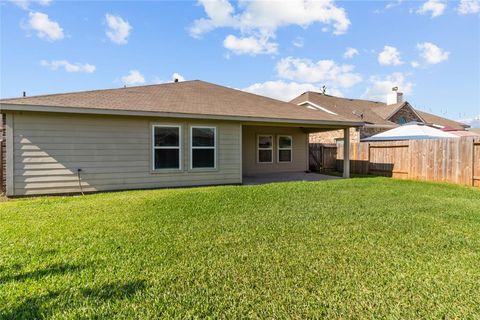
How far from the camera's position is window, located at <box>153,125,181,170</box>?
9000 mm

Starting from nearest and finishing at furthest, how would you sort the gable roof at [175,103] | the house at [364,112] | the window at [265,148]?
the gable roof at [175,103], the window at [265,148], the house at [364,112]

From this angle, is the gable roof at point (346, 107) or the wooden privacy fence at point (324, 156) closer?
the wooden privacy fence at point (324, 156)

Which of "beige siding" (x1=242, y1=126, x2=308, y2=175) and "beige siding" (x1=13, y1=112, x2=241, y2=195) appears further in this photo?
"beige siding" (x1=242, y1=126, x2=308, y2=175)

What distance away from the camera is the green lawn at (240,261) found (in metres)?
2.40

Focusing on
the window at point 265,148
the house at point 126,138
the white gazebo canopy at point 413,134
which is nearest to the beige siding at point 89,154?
the house at point 126,138

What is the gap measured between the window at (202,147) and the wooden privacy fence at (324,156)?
8.48 m

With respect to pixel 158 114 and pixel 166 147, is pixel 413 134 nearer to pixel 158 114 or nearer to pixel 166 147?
pixel 166 147

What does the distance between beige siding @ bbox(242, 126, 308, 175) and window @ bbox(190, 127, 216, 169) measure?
4.12 meters

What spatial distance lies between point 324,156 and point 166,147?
10.5 meters

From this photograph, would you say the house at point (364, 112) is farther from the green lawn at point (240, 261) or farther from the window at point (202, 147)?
the green lawn at point (240, 261)

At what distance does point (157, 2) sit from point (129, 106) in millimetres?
4985

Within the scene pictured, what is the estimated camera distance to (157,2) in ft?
35.2

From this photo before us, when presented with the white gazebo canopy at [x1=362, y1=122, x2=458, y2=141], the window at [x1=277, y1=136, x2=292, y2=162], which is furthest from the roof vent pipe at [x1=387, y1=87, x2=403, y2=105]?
the window at [x1=277, y1=136, x2=292, y2=162]

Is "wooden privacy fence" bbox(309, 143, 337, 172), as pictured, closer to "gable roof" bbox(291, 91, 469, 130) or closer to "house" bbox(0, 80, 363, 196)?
"house" bbox(0, 80, 363, 196)
